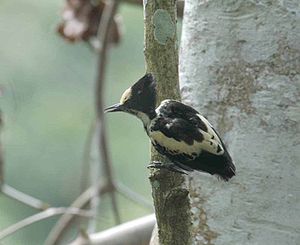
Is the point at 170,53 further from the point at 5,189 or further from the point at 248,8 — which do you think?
the point at 5,189

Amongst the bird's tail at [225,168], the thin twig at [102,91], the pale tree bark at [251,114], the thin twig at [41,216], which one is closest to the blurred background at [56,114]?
the thin twig at [102,91]

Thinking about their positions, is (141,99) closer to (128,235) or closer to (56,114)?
(128,235)

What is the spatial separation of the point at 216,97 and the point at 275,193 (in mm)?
126

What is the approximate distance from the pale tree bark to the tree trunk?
245 mm

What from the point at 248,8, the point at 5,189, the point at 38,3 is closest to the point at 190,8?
the point at 248,8

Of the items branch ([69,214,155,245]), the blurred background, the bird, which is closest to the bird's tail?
the bird

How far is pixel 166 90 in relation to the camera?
86 centimetres

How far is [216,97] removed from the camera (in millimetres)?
1143

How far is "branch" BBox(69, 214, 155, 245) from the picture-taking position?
1.59 metres

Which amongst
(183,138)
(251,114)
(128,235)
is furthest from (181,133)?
(128,235)

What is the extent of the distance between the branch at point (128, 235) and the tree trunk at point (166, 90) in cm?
72

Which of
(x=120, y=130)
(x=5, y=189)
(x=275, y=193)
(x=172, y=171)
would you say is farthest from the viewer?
(x=120, y=130)

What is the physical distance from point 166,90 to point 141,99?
1.1 inches

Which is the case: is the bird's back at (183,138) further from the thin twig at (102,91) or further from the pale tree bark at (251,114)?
the thin twig at (102,91)
